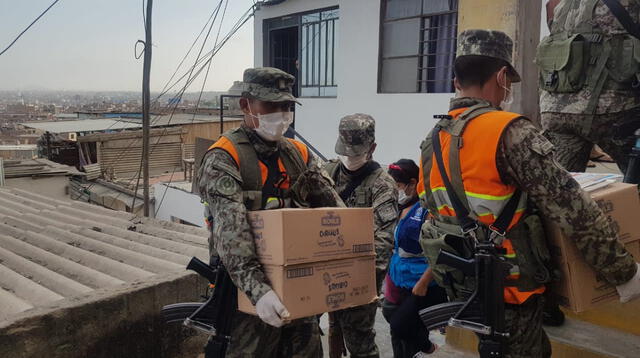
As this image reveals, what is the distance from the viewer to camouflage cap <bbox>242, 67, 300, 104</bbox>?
90.4 inches

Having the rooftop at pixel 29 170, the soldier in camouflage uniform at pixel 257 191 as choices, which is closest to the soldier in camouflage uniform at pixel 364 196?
the soldier in camouflage uniform at pixel 257 191

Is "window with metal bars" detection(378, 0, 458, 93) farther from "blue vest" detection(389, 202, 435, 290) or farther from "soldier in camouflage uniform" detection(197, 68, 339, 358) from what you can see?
"soldier in camouflage uniform" detection(197, 68, 339, 358)

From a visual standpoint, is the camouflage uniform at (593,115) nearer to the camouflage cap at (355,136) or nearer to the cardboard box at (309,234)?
the camouflage cap at (355,136)

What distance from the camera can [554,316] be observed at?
2814 mm

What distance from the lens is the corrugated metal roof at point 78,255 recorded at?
326 cm

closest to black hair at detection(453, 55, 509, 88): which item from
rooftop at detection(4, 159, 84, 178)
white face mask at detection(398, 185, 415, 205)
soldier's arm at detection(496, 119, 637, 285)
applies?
soldier's arm at detection(496, 119, 637, 285)

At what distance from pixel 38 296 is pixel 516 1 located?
383 cm

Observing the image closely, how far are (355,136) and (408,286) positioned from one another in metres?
1.01

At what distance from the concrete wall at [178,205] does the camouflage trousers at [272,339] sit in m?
10.6

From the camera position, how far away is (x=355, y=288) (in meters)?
2.20

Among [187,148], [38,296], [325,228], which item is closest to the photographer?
[325,228]

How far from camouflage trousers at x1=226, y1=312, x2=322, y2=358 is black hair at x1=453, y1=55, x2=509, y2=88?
52.8 inches

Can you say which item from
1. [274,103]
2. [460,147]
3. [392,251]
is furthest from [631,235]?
[274,103]

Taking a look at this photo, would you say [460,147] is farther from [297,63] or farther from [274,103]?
[297,63]
